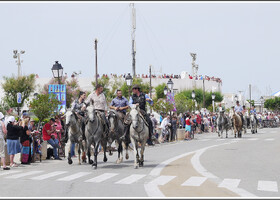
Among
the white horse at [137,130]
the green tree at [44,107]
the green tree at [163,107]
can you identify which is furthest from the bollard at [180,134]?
the white horse at [137,130]

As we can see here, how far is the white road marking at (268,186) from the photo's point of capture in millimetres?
11328

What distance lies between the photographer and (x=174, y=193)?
1063cm

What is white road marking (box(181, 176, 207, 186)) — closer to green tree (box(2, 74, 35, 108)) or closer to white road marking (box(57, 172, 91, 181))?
white road marking (box(57, 172, 91, 181))

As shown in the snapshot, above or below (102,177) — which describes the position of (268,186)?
below

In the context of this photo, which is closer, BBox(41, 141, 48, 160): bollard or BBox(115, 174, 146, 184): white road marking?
BBox(115, 174, 146, 184): white road marking

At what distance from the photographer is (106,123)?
17.8 meters

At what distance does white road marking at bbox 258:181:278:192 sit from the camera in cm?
1133

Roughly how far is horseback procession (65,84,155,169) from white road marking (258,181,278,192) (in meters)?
4.78

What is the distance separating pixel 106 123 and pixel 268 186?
7.21 meters

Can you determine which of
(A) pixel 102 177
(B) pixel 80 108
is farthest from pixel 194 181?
(B) pixel 80 108

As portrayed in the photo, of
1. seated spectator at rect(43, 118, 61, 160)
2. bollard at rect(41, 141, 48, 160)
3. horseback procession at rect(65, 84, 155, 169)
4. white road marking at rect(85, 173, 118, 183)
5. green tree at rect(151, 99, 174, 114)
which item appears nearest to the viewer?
white road marking at rect(85, 173, 118, 183)

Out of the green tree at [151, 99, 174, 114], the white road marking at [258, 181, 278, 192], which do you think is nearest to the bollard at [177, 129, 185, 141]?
the green tree at [151, 99, 174, 114]

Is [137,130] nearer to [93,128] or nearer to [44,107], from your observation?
[93,128]

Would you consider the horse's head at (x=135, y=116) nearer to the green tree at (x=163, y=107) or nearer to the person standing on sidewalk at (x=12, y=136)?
the person standing on sidewalk at (x=12, y=136)
